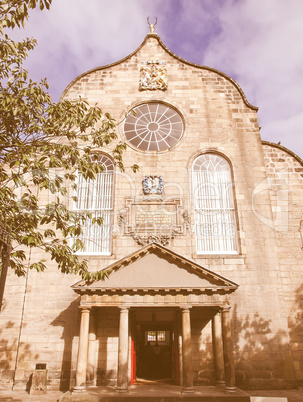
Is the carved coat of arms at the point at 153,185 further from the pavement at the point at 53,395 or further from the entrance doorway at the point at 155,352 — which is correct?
the pavement at the point at 53,395

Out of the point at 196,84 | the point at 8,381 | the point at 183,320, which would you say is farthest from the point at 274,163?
the point at 8,381

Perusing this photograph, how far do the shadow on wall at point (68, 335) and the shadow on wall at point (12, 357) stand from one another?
931 millimetres

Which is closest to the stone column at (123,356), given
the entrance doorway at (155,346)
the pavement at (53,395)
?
the entrance doorway at (155,346)

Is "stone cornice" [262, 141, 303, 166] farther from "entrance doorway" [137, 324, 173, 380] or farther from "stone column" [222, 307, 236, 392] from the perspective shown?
"entrance doorway" [137, 324, 173, 380]

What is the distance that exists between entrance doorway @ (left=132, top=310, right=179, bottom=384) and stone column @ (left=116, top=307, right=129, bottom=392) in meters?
1.86

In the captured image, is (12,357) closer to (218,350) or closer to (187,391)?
(187,391)

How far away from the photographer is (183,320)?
10938 millimetres

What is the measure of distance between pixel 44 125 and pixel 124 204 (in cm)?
687

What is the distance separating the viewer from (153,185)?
1430 centimetres

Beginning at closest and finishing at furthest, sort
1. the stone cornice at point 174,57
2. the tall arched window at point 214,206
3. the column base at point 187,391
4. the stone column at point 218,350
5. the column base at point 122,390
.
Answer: the column base at point 187,391, the column base at point 122,390, the stone column at point 218,350, the tall arched window at point 214,206, the stone cornice at point 174,57

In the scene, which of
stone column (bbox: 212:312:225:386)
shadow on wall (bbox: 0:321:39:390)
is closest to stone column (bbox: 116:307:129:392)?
stone column (bbox: 212:312:225:386)

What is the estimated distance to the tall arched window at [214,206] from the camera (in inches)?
540

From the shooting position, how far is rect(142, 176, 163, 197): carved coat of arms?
1418 centimetres

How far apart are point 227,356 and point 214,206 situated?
6.08 metres
